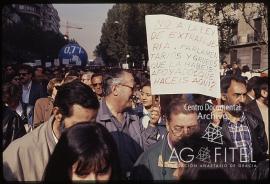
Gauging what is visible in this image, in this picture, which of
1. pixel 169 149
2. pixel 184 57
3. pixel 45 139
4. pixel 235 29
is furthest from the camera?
pixel 235 29

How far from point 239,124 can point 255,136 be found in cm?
16

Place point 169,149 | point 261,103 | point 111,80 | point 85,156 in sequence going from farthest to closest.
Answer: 1. point 111,80
2. point 261,103
3. point 169,149
4. point 85,156

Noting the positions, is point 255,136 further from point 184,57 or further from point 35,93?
point 35,93

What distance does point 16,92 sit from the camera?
4008 millimetres

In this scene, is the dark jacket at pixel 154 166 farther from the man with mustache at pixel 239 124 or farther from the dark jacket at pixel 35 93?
the dark jacket at pixel 35 93

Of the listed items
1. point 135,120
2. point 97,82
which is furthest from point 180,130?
point 97,82

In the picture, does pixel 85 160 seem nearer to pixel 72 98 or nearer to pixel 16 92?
pixel 72 98

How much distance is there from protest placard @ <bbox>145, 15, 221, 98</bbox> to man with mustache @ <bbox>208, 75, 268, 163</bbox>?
111 mm

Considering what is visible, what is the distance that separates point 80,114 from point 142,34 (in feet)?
2.86

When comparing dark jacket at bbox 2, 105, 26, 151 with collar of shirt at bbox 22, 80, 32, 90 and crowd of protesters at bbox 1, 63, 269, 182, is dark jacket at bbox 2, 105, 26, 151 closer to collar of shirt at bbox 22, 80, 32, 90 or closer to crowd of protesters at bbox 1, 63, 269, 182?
crowd of protesters at bbox 1, 63, 269, 182

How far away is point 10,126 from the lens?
395cm

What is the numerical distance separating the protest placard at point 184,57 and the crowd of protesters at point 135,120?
9 cm

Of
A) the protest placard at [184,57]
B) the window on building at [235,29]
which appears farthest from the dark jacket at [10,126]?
the window on building at [235,29]

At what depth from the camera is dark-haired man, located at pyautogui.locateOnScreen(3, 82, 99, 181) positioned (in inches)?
138
